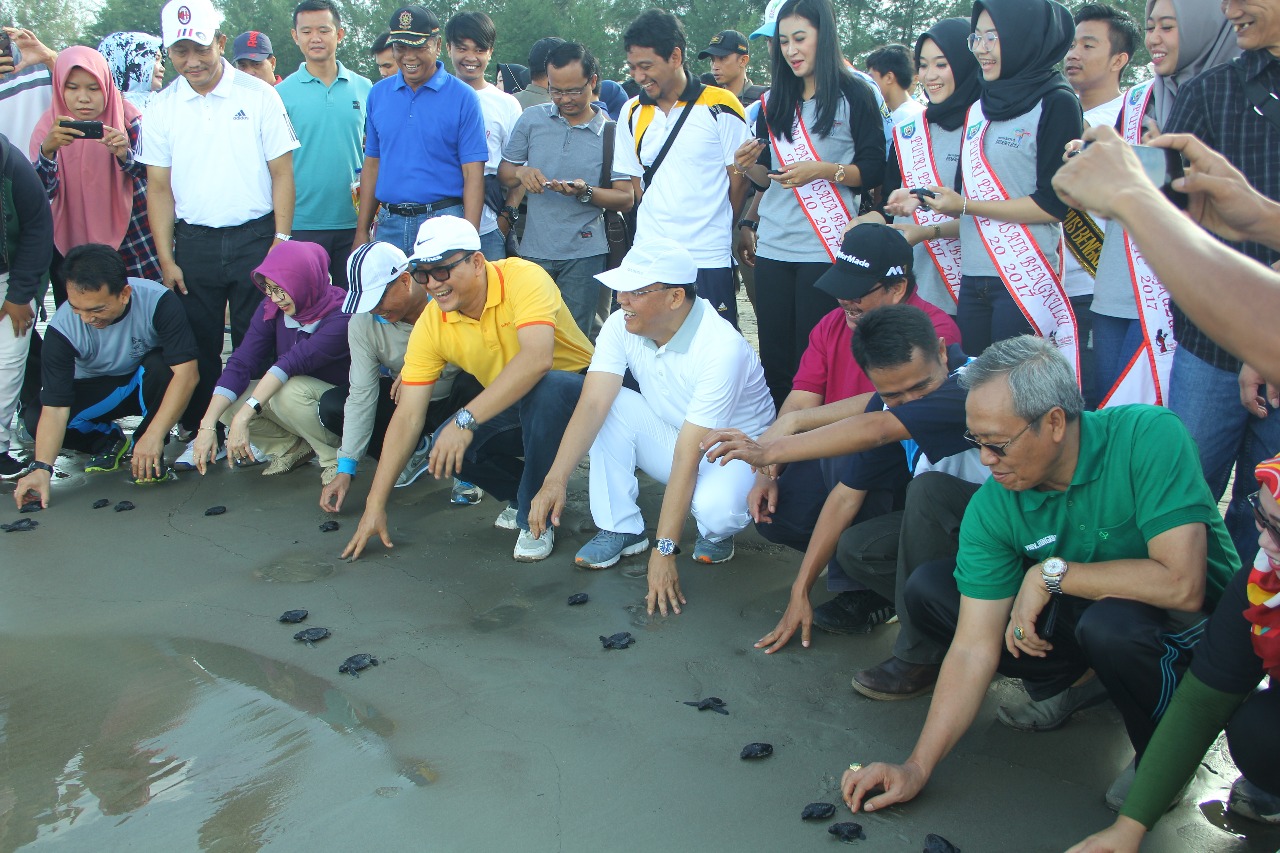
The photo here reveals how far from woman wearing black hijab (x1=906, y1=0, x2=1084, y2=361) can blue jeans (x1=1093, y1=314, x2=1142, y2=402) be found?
5.0 inches

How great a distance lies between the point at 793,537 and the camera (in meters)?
3.79

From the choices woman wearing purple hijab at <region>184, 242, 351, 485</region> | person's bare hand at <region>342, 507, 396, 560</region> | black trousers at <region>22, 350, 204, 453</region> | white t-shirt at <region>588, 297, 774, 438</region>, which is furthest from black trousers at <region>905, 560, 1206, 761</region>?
black trousers at <region>22, 350, 204, 453</region>

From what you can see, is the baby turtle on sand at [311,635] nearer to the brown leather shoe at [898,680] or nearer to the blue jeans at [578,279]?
the brown leather shoe at [898,680]

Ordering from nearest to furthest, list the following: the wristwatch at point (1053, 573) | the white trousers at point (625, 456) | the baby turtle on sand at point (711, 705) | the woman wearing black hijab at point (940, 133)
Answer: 1. the wristwatch at point (1053, 573)
2. the baby turtle on sand at point (711, 705)
3. the white trousers at point (625, 456)
4. the woman wearing black hijab at point (940, 133)

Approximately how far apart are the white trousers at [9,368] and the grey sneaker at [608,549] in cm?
313

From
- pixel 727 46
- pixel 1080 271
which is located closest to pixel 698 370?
pixel 1080 271

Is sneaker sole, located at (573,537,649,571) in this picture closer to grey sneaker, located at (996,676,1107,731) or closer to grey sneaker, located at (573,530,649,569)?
grey sneaker, located at (573,530,649,569)

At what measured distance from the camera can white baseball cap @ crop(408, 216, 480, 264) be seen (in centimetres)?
412

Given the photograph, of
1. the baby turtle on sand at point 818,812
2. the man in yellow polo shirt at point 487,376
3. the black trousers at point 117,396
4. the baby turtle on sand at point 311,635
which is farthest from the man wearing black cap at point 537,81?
the baby turtle on sand at point 818,812

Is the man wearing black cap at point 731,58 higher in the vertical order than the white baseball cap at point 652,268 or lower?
higher

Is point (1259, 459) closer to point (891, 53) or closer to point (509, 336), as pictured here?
point (509, 336)

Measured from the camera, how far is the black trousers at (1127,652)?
A: 2322 mm

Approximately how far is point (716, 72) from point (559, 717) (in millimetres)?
4298

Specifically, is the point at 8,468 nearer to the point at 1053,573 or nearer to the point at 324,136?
the point at 324,136
